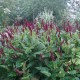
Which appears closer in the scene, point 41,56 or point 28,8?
point 41,56

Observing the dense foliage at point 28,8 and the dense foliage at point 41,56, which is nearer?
the dense foliage at point 41,56

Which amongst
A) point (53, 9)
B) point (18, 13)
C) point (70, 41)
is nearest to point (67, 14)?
point (53, 9)

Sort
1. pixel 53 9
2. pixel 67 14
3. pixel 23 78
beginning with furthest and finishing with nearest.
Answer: pixel 53 9 → pixel 67 14 → pixel 23 78

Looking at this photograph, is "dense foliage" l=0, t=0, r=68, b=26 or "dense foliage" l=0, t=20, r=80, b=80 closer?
"dense foliage" l=0, t=20, r=80, b=80

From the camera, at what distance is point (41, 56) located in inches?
123

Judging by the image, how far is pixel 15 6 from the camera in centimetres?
995

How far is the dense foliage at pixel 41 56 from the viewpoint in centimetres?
310

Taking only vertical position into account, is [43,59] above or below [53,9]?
below

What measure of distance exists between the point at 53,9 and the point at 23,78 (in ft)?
21.4

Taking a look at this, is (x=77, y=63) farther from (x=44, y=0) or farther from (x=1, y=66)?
(x=44, y=0)

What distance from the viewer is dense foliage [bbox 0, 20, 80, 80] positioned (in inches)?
122

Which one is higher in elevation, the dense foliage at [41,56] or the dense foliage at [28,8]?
the dense foliage at [28,8]

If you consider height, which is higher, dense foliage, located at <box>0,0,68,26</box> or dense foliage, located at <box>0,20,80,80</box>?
dense foliage, located at <box>0,0,68,26</box>

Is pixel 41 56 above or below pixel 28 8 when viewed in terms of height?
below
